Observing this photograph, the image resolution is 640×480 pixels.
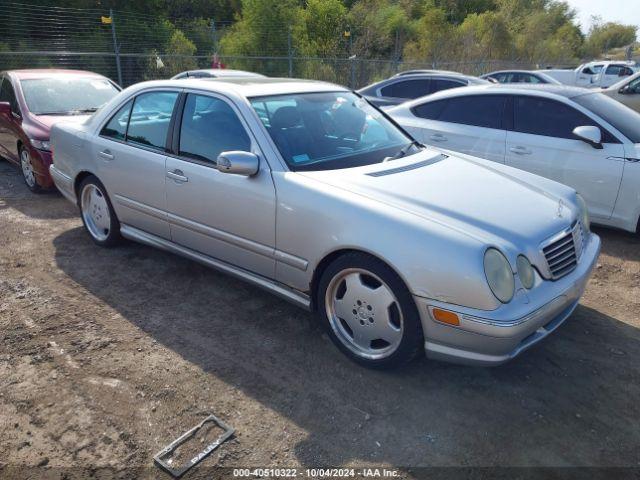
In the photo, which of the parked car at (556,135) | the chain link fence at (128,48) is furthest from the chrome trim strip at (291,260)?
the chain link fence at (128,48)

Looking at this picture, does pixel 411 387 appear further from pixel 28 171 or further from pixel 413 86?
pixel 413 86

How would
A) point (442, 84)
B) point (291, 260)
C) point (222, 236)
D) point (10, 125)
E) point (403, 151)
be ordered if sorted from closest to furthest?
point (291, 260)
point (222, 236)
point (403, 151)
point (10, 125)
point (442, 84)

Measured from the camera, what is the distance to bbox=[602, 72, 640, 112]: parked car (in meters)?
11.0

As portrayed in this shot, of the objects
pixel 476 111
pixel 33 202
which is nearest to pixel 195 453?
pixel 476 111

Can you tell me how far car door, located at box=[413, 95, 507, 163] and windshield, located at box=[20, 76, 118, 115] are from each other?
452 centimetres

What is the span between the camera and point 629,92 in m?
11.1

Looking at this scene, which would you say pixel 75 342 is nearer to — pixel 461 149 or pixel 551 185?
pixel 551 185

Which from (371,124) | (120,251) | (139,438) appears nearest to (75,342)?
(139,438)

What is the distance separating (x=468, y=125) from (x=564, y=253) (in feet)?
10.9

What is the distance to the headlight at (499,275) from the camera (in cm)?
257

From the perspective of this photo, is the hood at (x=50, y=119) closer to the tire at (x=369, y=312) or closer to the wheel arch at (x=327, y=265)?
the wheel arch at (x=327, y=265)

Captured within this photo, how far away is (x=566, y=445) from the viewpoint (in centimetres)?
252

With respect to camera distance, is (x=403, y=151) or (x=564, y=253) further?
(x=403, y=151)

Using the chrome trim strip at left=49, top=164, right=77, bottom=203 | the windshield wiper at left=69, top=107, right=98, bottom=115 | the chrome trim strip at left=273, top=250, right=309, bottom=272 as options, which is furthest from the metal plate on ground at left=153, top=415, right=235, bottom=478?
the windshield wiper at left=69, top=107, right=98, bottom=115
